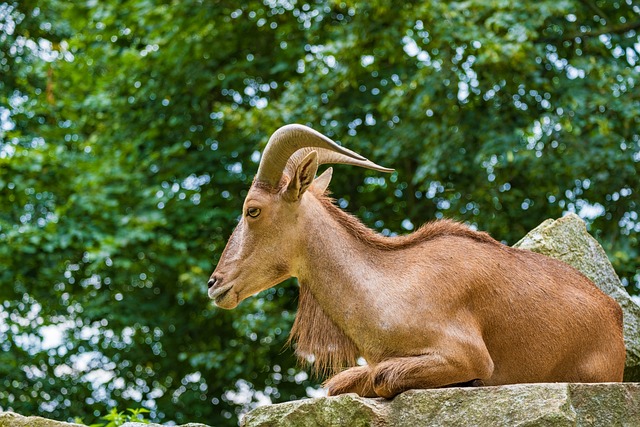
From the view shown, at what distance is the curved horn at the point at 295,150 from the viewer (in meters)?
6.37

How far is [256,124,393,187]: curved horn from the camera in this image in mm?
6371

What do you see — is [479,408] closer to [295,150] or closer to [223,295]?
[223,295]

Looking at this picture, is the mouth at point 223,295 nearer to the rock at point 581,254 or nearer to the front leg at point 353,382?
the front leg at point 353,382

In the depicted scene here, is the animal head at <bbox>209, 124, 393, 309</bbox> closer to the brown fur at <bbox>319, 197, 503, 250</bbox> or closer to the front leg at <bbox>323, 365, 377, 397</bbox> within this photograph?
the brown fur at <bbox>319, 197, 503, 250</bbox>

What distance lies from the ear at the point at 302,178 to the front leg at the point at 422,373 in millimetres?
1291

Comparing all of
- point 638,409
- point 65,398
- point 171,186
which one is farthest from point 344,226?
point 65,398

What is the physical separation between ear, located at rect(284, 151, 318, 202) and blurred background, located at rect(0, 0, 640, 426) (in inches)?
320

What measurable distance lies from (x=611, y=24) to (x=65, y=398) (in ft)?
39.0

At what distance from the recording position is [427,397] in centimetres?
574

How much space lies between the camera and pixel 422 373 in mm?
5945

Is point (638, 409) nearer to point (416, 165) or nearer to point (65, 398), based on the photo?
point (416, 165)

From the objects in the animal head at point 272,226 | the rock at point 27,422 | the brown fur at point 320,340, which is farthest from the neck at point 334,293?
the rock at point 27,422

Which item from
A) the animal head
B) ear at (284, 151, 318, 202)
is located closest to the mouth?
the animal head

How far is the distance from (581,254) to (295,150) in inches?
130
